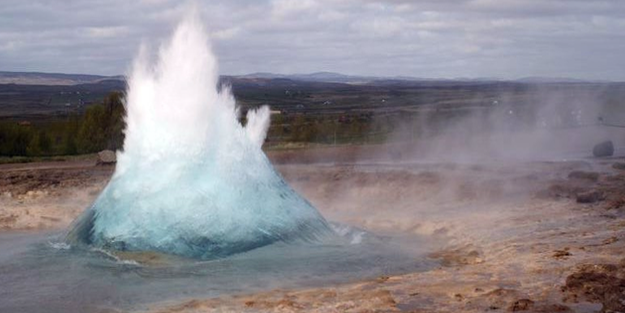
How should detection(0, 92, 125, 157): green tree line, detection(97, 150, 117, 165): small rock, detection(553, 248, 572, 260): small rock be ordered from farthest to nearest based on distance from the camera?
Result: 1. detection(0, 92, 125, 157): green tree line
2. detection(97, 150, 117, 165): small rock
3. detection(553, 248, 572, 260): small rock

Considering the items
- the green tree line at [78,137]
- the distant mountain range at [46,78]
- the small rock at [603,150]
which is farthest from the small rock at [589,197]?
the distant mountain range at [46,78]

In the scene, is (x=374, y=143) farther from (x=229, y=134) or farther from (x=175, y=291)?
(x=175, y=291)

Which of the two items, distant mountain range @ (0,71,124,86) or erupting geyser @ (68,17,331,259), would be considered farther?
distant mountain range @ (0,71,124,86)

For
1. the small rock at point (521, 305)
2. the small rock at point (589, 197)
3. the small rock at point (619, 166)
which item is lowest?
the small rock at point (619, 166)

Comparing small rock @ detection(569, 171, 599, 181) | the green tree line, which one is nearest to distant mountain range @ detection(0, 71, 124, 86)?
the green tree line

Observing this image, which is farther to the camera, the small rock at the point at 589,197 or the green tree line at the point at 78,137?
the green tree line at the point at 78,137

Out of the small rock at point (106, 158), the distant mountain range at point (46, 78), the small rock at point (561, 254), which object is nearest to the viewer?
the small rock at point (561, 254)

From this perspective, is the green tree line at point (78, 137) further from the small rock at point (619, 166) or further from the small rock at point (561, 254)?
the small rock at point (561, 254)

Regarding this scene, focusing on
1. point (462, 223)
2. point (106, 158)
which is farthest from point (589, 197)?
point (106, 158)

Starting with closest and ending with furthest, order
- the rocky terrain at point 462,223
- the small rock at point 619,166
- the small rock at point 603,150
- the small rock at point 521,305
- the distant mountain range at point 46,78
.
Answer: the small rock at point 521,305 < the rocky terrain at point 462,223 < the small rock at point 619,166 < the small rock at point 603,150 < the distant mountain range at point 46,78

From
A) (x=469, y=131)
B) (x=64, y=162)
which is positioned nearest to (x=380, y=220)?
(x=64, y=162)

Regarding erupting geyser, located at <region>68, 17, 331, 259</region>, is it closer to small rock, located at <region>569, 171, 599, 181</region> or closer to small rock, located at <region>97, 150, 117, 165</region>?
small rock, located at <region>569, 171, 599, 181</region>
